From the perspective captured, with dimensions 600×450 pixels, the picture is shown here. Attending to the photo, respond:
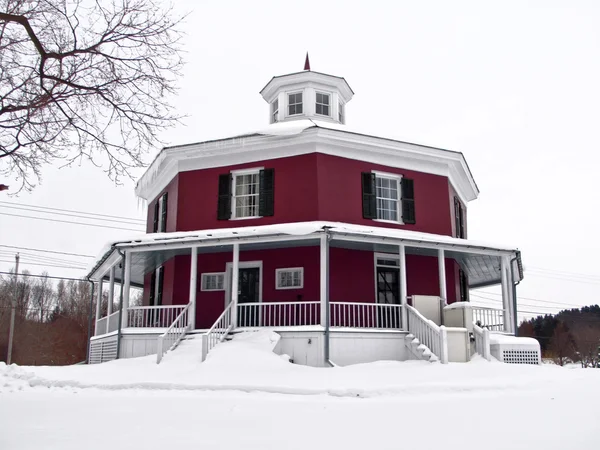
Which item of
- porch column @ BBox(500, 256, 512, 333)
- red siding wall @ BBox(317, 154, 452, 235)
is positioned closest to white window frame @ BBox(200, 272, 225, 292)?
red siding wall @ BBox(317, 154, 452, 235)

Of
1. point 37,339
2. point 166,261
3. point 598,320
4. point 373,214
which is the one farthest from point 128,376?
point 598,320

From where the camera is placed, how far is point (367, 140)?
18672 millimetres

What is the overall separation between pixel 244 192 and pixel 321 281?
5192 millimetres

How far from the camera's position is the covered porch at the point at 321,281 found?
51.1ft

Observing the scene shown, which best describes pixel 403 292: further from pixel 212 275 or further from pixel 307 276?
pixel 212 275

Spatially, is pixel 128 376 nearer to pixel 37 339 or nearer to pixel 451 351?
pixel 451 351

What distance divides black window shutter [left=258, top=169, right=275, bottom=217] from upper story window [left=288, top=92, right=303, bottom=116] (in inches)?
191

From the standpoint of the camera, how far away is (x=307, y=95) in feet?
74.8

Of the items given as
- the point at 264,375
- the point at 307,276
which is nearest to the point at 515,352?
the point at 307,276

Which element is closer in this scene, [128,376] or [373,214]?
[128,376]

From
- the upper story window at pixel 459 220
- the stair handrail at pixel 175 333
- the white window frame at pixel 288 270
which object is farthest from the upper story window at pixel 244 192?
the upper story window at pixel 459 220

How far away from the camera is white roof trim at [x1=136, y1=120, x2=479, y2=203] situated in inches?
727

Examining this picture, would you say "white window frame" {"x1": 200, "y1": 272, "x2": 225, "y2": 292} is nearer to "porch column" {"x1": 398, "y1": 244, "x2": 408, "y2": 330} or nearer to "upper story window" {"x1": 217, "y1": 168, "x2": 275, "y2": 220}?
"upper story window" {"x1": 217, "y1": 168, "x2": 275, "y2": 220}

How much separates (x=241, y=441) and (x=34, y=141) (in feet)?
18.5
